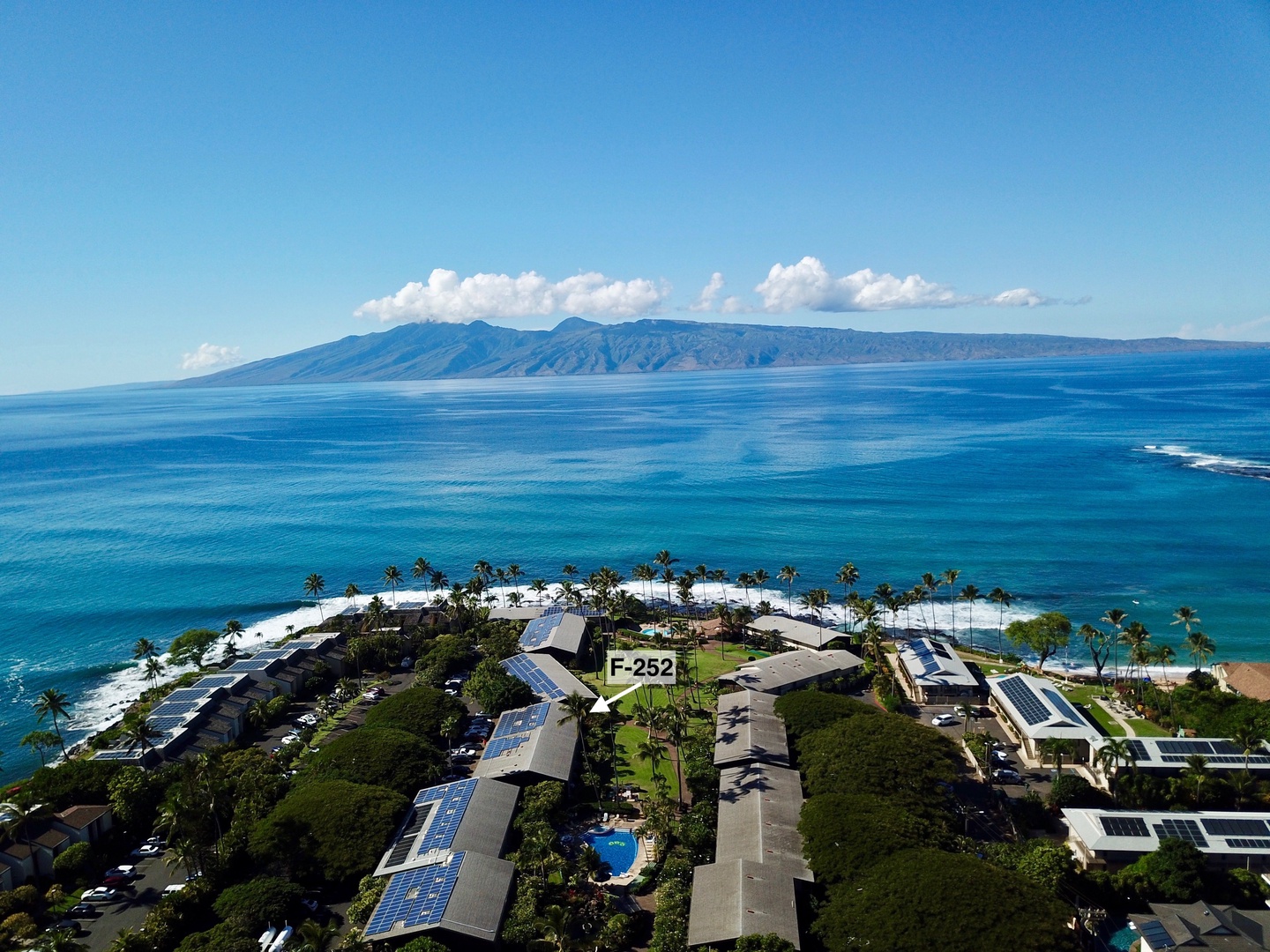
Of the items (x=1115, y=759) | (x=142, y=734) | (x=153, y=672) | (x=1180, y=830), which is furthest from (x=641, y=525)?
(x=1180, y=830)

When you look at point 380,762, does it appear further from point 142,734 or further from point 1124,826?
point 1124,826

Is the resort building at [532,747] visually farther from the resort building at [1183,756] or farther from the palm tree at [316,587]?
the palm tree at [316,587]

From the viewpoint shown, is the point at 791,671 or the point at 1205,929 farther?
the point at 791,671

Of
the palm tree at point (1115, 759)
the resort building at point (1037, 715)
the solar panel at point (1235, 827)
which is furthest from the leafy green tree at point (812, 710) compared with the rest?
the solar panel at point (1235, 827)

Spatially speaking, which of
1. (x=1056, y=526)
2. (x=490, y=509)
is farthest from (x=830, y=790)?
(x=490, y=509)

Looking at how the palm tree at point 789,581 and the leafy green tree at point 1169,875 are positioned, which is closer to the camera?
the leafy green tree at point 1169,875

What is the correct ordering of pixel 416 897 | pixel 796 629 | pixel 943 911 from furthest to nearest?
pixel 796 629 → pixel 416 897 → pixel 943 911

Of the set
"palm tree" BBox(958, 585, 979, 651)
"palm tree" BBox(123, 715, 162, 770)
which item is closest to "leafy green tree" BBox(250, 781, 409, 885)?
"palm tree" BBox(123, 715, 162, 770)
